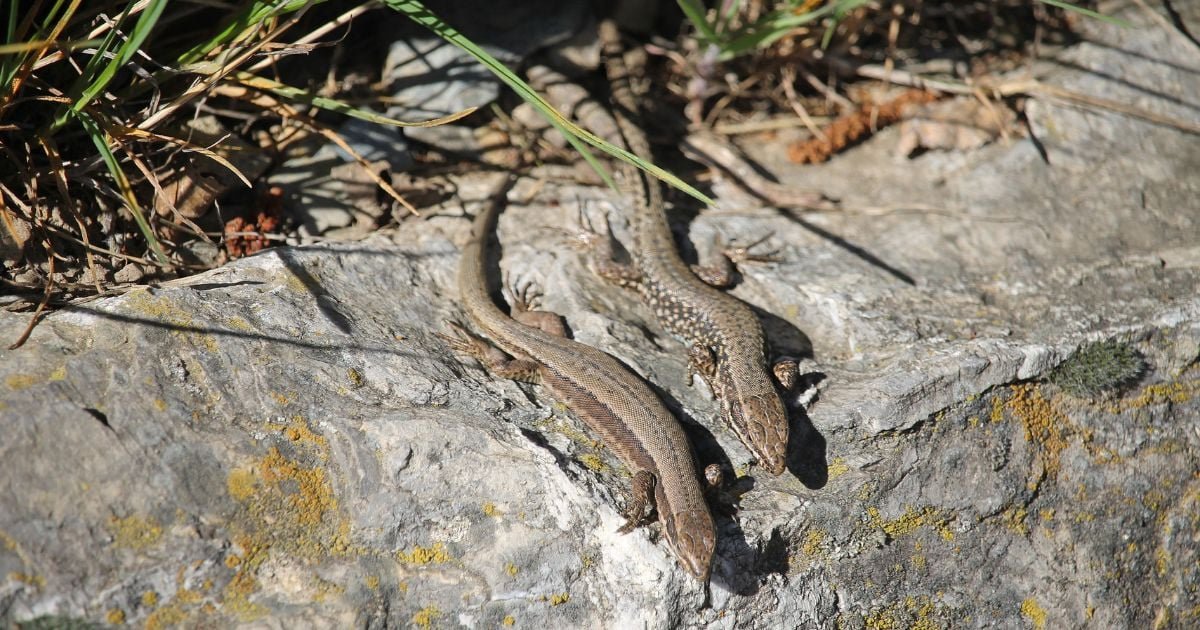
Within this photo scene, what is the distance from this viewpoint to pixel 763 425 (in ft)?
13.7

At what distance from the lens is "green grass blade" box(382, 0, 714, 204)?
3754 millimetres

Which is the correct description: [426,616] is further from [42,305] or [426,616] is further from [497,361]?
[42,305]

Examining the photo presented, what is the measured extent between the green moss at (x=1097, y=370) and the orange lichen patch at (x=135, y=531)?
4.48 m

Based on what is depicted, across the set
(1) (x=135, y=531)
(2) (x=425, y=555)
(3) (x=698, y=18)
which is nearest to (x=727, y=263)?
(3) (x=698, y=18)

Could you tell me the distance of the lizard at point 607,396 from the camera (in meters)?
3.73

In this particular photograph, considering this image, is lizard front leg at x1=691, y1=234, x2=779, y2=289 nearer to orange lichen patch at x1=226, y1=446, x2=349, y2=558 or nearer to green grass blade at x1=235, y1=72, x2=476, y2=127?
green grass blade at x1=235, y1=72, x2=476, y2=127

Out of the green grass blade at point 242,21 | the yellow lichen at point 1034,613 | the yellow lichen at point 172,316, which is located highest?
the green grass blade at point 242,21

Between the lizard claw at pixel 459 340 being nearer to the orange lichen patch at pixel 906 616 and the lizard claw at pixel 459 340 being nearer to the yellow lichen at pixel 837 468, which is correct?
the yellow lichen at pixel 837 468

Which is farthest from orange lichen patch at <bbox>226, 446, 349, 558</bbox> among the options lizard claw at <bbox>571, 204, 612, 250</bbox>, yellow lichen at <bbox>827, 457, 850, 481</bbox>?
lizard claw at <bbox>571, 204, 612, 250</bbox>

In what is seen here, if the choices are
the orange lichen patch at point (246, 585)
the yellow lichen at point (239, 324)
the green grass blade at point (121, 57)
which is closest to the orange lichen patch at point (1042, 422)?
the orange lichen patch at point (246, 585)

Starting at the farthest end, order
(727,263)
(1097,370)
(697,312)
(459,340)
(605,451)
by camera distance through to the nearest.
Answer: (727,263)
(697,312)
(459,340)
(1097,370)
(605,451)

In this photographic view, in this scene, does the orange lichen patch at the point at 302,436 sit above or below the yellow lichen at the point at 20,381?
below

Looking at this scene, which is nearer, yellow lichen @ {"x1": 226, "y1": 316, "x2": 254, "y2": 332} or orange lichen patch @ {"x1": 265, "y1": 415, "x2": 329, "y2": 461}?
orange lichen patch @ {"x1": 265, "y1": 415, "x2": 329, "y2": 461}

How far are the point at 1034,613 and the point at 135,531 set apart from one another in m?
4.15
